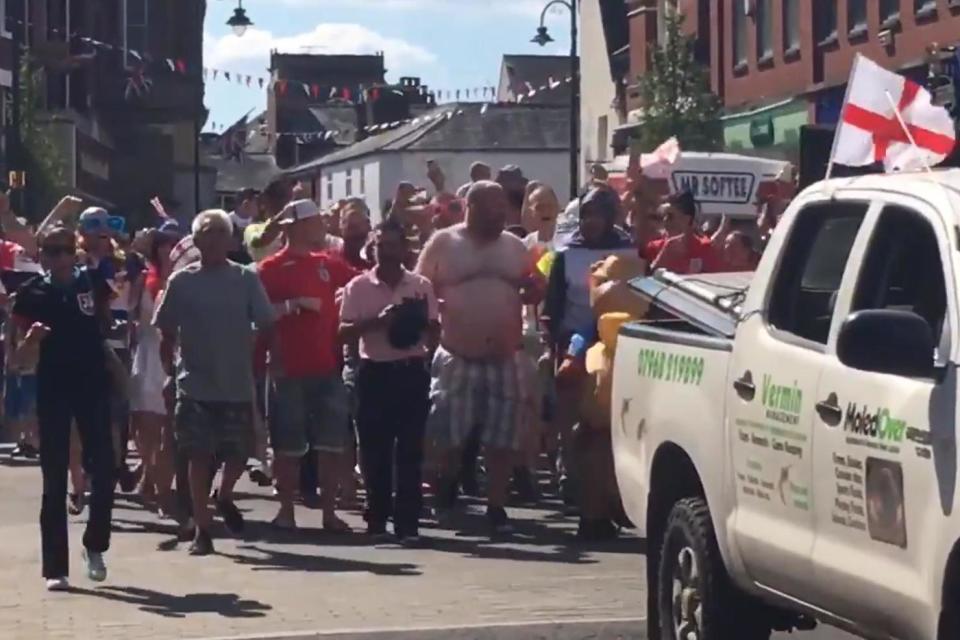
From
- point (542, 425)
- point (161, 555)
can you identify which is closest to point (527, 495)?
point (542, 425)

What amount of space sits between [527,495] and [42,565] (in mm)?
4182

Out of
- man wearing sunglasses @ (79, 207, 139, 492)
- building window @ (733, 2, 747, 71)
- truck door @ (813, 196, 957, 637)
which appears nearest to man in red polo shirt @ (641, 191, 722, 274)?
man wearing sunglasses @ (79, 207, 139, 492)

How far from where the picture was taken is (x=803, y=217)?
7.84 meters

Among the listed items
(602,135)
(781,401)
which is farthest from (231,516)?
(602,135)

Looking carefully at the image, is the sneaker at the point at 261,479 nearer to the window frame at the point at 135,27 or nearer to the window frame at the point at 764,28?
the window frame at the point at 764,28

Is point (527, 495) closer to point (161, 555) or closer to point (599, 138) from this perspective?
point (161, 555)

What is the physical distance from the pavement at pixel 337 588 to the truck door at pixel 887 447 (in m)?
2.73

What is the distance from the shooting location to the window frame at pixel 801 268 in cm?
722

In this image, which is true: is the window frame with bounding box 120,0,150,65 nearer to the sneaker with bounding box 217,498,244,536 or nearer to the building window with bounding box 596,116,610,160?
the building window with bounding box 596,116,610,160

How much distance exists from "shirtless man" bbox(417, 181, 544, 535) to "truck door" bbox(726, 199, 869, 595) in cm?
496

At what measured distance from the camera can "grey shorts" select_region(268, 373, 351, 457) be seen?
1292 centimetres

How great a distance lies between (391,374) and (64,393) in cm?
234

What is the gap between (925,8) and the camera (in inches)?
1220

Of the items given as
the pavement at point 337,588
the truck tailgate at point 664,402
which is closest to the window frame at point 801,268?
the truck tailgate at point 664,402
